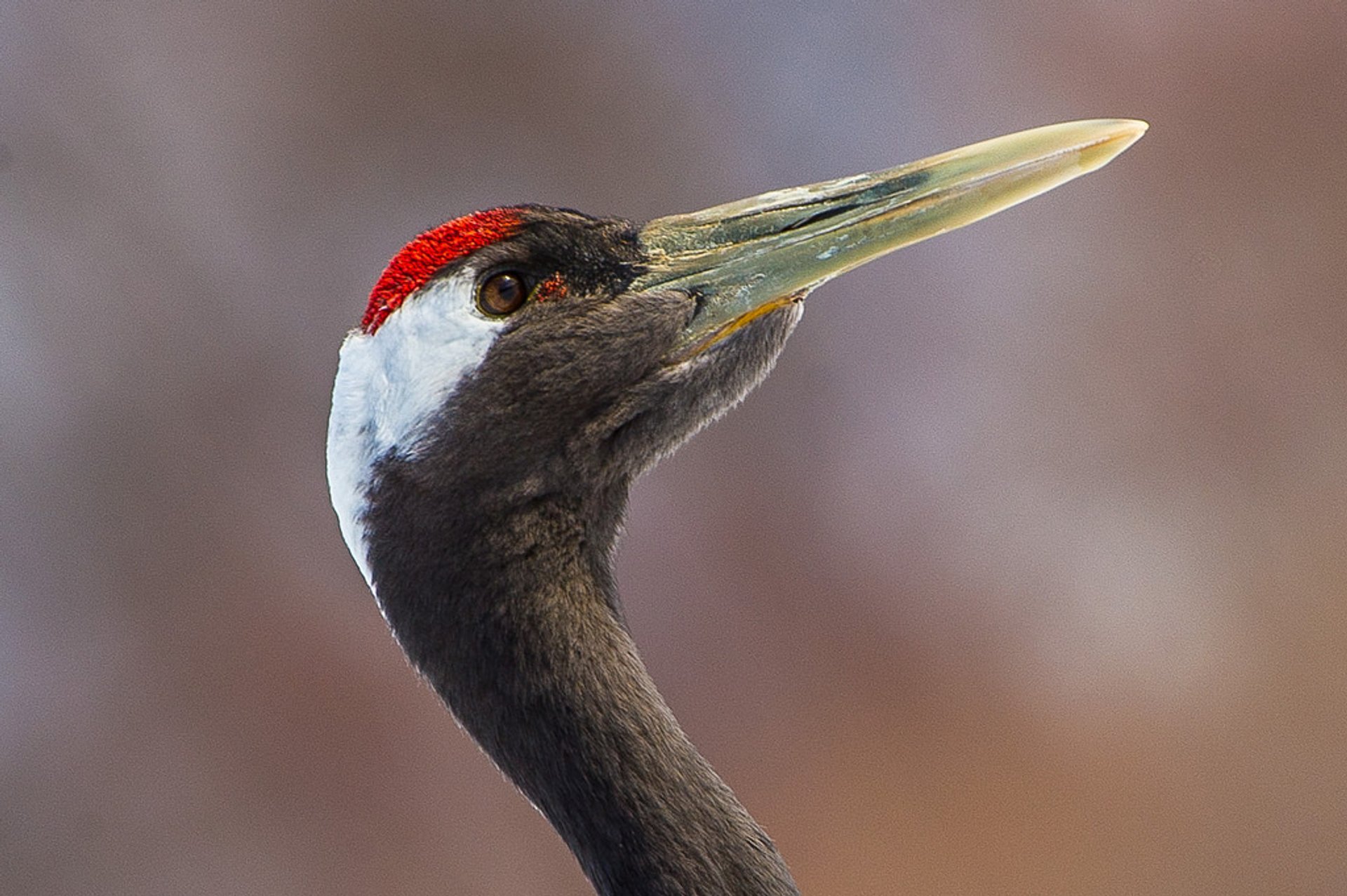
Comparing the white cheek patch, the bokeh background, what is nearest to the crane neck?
the white cheek patch

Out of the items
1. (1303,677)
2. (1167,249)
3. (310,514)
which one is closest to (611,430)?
(310,514)

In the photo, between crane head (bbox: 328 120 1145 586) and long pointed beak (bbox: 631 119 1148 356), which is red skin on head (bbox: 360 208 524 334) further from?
long pointed beak (bbox: 631 119 1148 356)

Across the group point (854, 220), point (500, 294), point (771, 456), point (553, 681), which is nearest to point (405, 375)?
point (500, 294)

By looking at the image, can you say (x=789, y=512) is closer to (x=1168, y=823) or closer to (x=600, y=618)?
(x=1168, y=823)

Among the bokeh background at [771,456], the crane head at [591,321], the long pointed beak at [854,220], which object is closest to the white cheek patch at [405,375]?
the crane head at [591,321]

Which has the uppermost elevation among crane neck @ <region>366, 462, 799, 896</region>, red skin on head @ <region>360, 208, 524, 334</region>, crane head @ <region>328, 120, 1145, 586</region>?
red skin on head @ <region>360, 208, 524, 334</region>

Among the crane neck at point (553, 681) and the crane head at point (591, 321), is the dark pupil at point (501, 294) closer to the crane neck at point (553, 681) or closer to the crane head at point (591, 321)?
the crane head at point (591, 321)

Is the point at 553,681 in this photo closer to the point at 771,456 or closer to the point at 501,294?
the point at 501,294

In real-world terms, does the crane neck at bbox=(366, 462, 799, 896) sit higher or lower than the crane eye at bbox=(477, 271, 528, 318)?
lower
